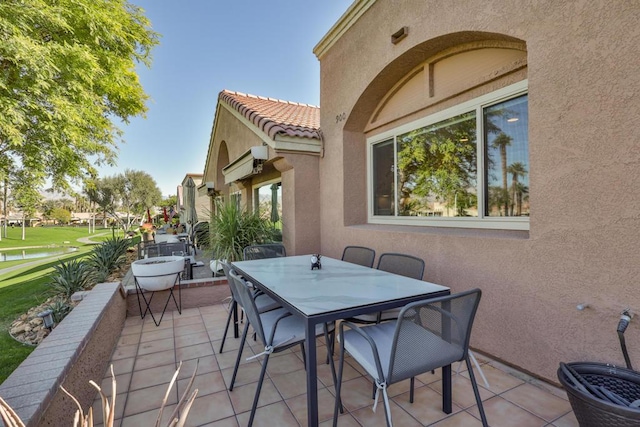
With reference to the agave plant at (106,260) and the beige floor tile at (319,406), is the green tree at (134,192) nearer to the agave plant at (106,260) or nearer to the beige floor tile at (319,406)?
the agave plant at (106,260)

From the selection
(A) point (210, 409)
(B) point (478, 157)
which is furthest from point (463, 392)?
(B) point (478, 157)

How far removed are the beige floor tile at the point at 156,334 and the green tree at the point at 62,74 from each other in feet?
25.3

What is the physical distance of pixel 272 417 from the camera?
364cm

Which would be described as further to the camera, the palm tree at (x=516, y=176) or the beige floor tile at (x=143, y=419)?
the palm tree at (x=516, y=176)

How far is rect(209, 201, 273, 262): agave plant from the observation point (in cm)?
885

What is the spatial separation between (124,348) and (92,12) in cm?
1285

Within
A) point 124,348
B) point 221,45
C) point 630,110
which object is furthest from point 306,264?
point 221,45

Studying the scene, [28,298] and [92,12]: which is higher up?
[92,12]

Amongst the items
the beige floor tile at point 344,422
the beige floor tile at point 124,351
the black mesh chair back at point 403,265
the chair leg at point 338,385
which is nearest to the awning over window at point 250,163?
the black mesh chair back at point 403,265

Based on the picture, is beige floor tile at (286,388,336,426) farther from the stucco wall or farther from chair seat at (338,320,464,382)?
the stucco wall

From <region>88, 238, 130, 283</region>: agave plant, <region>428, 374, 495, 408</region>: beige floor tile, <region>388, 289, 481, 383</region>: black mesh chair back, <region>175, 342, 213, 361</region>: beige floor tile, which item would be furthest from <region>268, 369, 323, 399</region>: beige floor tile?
<region>88, 238, 130, 283</region>: agave plant

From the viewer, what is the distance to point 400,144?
7500 millimetres

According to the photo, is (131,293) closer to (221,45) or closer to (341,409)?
(341,409)

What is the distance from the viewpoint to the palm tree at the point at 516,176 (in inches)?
197
